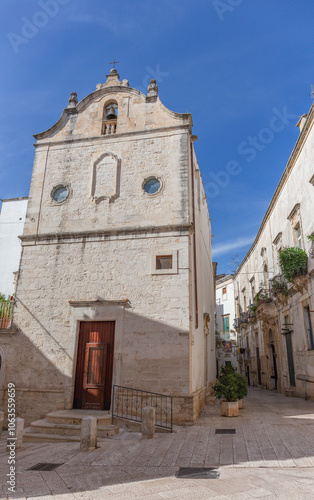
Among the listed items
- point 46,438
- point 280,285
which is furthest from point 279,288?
point 46,438

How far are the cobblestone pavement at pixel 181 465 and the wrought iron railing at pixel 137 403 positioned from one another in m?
0.80

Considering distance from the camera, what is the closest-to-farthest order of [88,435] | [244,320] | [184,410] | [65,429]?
[88,435]
[65,429]
[184,410]
[244,320]

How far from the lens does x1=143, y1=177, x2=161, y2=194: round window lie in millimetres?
12086

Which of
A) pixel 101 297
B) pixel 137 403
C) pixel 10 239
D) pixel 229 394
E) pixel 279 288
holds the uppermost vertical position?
pixel 10 239

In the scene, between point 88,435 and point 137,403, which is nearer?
point 88,435

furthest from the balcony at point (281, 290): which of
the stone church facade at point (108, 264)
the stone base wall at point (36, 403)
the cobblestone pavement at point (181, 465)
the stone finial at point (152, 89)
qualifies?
the stone base wall at point (36, 403)

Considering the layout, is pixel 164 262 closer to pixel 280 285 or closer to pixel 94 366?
pixel 94 366

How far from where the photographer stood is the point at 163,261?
1133 cm

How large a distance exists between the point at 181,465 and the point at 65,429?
398 cm

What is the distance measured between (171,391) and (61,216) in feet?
23.3

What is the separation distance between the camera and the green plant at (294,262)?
1376 centimetres

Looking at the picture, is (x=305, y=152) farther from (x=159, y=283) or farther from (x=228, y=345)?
(x=228, y=345)

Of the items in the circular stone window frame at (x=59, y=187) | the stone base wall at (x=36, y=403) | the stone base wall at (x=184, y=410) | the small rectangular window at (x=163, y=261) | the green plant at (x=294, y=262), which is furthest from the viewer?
the green plant at (x=294, y=262)

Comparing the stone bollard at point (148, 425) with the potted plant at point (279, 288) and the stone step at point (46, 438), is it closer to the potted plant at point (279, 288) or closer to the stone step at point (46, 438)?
the stone step at point (46, 438)
